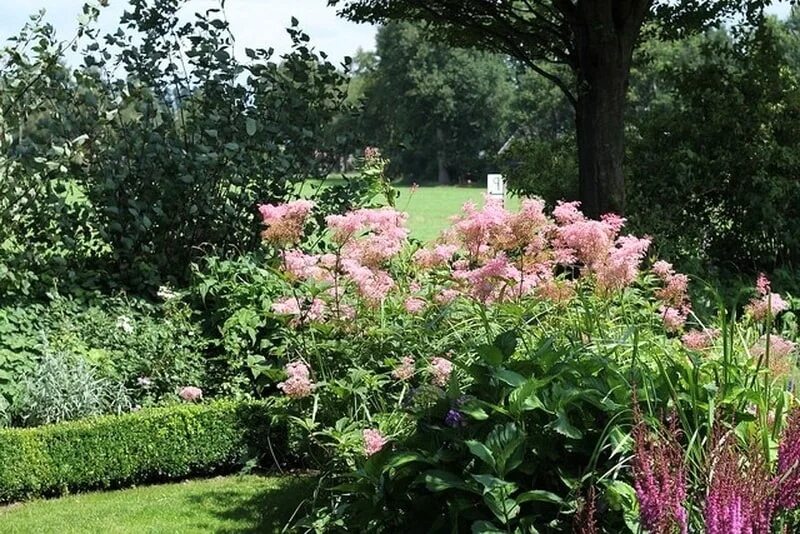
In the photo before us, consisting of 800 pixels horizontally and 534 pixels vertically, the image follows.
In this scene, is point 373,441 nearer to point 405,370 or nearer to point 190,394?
point 405,370

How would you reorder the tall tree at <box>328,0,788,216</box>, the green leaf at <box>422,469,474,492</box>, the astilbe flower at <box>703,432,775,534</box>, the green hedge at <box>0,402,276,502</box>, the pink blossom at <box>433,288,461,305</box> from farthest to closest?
the tall tree at <box>328,0,788,216</box> < the green hedge at <box>0,402,276,502</box> < the pink blossom at <box>433,288,461,305</box> < the green leaf at <box>422,469,474,492</box> < the astilbe flower at <box>703,432,775,534</box>

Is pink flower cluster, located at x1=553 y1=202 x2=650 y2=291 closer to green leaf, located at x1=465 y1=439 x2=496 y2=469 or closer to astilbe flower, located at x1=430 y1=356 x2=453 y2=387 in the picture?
astilbe flower, located at x1=430 y1=356 x2=453 y2=387

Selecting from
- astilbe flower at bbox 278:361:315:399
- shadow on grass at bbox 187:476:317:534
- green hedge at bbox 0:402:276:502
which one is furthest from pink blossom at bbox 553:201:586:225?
green hedge at bbox 0:402:276:502

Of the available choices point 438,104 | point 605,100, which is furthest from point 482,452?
point 438,104

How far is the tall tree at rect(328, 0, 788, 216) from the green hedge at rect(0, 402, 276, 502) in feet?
12.6

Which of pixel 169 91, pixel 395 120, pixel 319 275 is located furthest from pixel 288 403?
pixel 395 120

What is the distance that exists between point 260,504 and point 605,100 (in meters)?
4.76

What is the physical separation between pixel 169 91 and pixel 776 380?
18.6 ft

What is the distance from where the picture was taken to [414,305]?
13.2 ft

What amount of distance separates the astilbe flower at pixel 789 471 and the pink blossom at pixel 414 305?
7.83 ft

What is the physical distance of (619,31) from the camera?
7633mm

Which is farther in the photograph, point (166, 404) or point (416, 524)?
point (166, 404)

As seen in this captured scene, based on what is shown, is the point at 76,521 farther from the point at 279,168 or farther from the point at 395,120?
the point at 395,120

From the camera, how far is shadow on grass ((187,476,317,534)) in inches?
160
